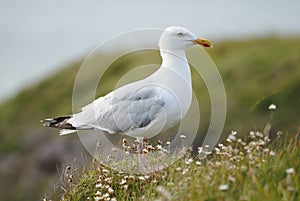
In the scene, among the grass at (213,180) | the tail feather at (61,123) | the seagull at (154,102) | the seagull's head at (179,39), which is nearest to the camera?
the grass at (213,180)

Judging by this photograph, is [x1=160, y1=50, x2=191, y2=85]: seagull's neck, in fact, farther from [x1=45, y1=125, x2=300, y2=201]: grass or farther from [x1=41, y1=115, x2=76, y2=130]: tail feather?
[x1=41, y1=115, x2=76, y2=130]: tail feather

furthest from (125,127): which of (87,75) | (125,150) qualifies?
(87,75)

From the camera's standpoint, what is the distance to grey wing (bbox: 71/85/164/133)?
7.51 meters

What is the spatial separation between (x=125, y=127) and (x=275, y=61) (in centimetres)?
1290

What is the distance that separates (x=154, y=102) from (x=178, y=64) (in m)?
0.65

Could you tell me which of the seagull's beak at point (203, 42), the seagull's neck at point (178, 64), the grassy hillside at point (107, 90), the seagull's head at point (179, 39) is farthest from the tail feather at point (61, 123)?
A: the grassy hillside at point (107, 90)

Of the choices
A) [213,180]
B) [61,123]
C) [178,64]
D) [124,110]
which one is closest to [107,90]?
[61,123]

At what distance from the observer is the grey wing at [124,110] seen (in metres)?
7.51

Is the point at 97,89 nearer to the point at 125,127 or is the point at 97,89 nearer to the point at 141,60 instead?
the point at 141,60

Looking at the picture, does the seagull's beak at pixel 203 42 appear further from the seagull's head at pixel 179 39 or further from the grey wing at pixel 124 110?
the grey wing at pixel 124 110

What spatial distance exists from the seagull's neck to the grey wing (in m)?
0.39

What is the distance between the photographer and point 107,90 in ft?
70.8

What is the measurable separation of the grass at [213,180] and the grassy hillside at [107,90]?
7.89m

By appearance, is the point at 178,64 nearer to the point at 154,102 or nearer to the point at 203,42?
the point at 203,42
